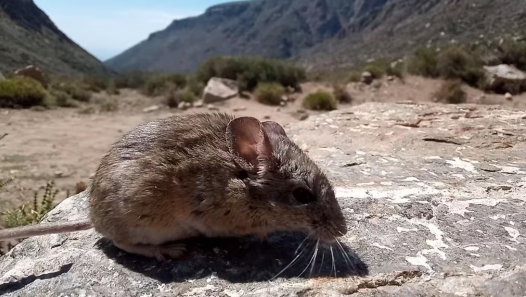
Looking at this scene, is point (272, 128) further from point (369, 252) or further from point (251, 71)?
point (251, 71)

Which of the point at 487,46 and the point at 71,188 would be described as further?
the point at 487,46

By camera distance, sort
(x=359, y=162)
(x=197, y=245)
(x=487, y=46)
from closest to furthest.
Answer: (x=197, y=245) → (x=359, y=162) → (x=487, y=46)

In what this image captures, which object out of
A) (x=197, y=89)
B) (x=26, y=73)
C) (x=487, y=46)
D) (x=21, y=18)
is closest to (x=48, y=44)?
(x=21, y=18)

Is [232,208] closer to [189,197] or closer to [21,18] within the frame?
[189,197]

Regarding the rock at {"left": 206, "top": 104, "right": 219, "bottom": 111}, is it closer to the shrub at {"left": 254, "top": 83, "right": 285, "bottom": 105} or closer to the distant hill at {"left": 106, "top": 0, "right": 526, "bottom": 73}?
the shrub at {"left": 254, "top": 83, "right": 285, "bottom": 105}

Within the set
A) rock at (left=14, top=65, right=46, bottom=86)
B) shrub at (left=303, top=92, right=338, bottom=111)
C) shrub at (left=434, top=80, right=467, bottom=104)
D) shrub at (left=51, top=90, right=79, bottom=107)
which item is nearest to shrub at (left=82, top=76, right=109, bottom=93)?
rock at (left=14, top=65, right=46, bottom=86)

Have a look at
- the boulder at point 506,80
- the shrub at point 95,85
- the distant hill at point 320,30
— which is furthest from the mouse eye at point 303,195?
the distant hill at point 320,30
